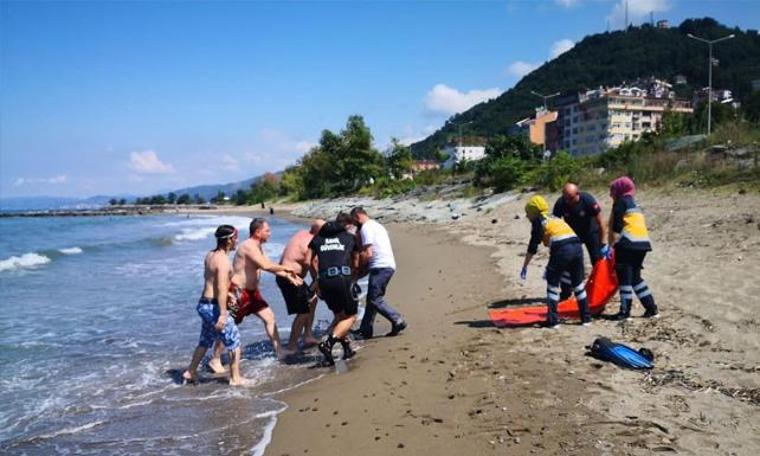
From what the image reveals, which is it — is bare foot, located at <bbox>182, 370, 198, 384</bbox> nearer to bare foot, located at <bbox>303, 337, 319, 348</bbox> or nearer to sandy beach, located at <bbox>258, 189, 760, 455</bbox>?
sandy beach, located at <bbox>258, 189, 760, 455</bbox>

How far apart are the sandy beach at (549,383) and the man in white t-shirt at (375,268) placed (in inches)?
11.5

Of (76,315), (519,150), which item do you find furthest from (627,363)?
(519,150)

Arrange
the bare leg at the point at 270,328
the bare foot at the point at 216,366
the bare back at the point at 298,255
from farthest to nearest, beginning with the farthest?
the bare back at the point at 298,255 < the bare leg at the point at 270,328 < the bare foot at the point at 216,366

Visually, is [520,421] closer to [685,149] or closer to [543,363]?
[543,363]


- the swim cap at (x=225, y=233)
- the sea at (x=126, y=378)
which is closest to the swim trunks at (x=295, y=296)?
the sea at (x=126, y=378)

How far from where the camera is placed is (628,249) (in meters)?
7.11

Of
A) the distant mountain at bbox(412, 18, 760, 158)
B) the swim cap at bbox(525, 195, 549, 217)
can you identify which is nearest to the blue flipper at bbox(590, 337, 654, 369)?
the swim cap at bbox(525, 195, 549, 217)

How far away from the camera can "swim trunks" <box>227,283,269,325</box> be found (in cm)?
681

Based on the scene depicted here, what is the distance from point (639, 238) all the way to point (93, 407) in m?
6.57

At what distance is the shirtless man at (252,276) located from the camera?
271 inches

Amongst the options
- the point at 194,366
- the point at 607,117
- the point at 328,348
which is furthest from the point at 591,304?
the point at 607,117

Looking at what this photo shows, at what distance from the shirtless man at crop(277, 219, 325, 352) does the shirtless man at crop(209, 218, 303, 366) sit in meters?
0.30

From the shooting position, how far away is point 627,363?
5.14m

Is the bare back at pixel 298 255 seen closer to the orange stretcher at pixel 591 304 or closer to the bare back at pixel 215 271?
the bare back at pixel 215 271
